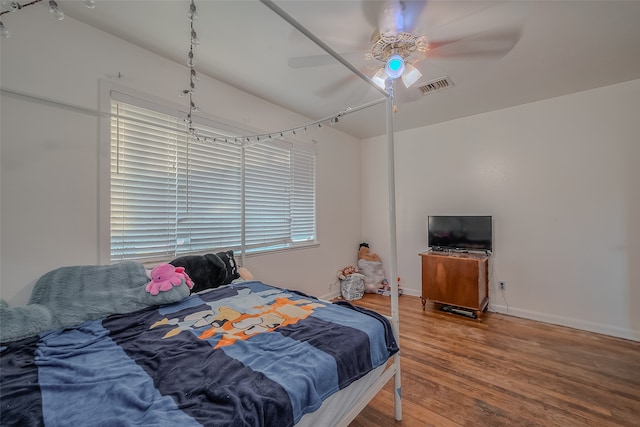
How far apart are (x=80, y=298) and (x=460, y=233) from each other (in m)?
3.76

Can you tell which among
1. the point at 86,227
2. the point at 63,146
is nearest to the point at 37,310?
the point at 86,227

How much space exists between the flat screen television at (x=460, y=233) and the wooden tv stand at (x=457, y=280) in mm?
135

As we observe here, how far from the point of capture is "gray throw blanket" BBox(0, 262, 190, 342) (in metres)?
1.31

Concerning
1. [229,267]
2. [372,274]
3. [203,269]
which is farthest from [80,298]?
[372,274]

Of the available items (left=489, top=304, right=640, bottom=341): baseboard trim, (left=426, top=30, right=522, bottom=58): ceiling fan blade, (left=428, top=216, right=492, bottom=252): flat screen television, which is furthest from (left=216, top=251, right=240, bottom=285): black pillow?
(left=489, top=304, right=640, bottom=341): baseboard trim

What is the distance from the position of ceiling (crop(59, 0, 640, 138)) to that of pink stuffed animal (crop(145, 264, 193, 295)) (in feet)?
5.55

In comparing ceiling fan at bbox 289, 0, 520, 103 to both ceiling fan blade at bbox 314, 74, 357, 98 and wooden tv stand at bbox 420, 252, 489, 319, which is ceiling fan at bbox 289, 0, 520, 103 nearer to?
ceiling fan blade at bbox 314, 74, 357, 98

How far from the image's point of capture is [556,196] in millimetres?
2957

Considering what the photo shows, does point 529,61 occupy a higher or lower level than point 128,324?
higher

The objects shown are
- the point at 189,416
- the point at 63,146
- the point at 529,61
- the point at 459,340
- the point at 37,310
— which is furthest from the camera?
the point at 459,340

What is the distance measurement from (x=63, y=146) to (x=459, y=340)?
11.8 feet

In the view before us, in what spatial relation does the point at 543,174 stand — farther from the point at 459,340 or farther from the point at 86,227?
the point at 86,227

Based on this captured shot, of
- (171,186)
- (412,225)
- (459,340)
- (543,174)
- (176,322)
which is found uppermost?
(543,174)

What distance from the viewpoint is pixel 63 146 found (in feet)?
5.59
